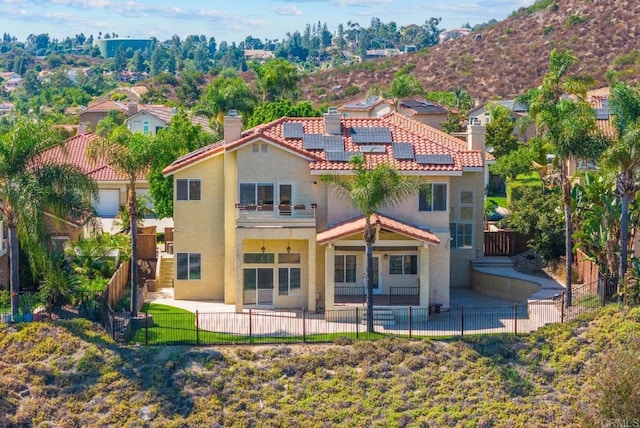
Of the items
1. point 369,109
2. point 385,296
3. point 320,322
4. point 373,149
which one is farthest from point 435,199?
point 369,109

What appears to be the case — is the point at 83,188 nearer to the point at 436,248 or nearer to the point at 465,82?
the point at 436,248

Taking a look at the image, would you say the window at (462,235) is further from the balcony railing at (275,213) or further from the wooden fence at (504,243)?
the balcony railing at (275,213)

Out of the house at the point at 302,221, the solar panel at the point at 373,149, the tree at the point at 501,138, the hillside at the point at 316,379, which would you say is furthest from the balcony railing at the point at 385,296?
the tree at the point at 501,138

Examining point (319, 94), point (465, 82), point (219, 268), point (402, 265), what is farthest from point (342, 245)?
point (319, 94)

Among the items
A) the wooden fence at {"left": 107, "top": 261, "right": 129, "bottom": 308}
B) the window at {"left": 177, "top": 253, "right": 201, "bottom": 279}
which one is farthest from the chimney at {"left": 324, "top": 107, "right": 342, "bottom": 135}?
the wooden fence at {"left": 107, "top": 261, "right": 129, "bottom": 308}

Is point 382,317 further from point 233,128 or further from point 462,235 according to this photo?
point 233,128
